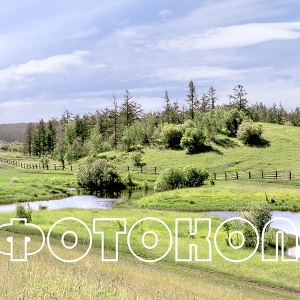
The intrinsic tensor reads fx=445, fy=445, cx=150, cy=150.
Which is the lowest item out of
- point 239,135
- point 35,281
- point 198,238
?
point 198,238

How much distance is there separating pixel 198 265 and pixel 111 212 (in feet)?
85.2

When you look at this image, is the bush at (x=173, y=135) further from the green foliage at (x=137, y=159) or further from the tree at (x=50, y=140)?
the tree at (x=50, y=140)

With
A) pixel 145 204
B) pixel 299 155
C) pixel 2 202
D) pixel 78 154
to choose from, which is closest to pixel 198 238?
pixel 145 204

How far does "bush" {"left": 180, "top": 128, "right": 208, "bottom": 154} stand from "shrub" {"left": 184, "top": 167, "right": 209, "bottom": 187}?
3765cm

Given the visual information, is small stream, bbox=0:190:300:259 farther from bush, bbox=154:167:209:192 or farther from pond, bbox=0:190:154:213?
bush, bbox=154:167:209:192

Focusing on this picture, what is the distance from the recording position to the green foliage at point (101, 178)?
83.8 m

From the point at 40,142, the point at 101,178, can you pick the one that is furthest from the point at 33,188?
the point at 40,142

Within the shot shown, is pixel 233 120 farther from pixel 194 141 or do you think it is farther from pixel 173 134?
pixel 173 134

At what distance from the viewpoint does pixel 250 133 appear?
115 metres

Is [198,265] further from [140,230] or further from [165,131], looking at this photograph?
[165,131]

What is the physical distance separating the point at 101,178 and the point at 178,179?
17428mm

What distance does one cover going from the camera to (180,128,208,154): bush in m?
112

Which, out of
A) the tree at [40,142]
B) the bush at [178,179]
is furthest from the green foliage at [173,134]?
the tree at [40,142]

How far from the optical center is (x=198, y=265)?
26203mm
